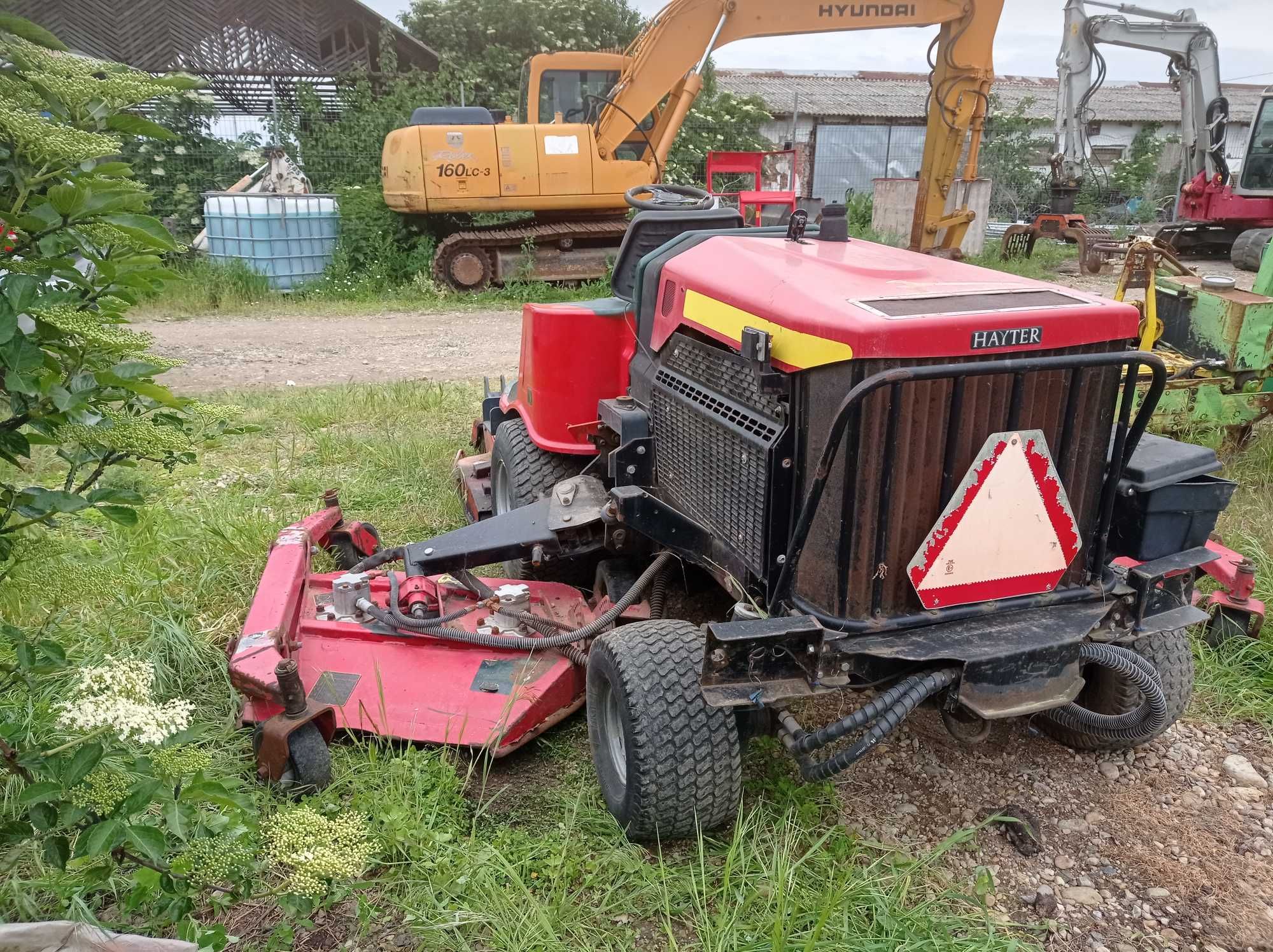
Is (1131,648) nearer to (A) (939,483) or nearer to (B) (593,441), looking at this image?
(A) (939,483)

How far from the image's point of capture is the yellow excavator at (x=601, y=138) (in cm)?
853

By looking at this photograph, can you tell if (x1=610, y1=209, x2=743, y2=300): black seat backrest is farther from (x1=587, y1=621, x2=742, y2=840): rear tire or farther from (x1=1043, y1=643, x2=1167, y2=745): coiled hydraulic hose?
(x1=1043, y1=643, x2=1167, y2=745): coiled hydraulic hose

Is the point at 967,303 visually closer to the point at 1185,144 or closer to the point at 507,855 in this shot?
the point at 507,855

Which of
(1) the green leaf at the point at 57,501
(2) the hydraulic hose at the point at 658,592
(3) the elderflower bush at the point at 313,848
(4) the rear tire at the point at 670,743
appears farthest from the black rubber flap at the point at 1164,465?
(1) the green leaf at the point at 57,501

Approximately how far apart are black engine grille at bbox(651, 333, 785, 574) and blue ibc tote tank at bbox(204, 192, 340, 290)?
31.5ft

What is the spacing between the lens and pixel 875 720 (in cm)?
230

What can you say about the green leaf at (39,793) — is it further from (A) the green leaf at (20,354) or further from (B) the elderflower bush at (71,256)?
(A) the green leaf at (20,354)

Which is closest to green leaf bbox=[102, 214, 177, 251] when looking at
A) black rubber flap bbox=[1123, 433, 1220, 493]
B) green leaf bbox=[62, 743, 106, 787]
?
green leaf bbox=[62, 743, 106, 787]

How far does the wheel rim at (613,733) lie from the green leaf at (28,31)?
71.3 inches

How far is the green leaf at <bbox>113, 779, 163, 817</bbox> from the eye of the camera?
5.56ft

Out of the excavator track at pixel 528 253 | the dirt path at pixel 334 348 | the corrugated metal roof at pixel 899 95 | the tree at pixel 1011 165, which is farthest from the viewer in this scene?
the corrugated metal roof at pixel 899 95

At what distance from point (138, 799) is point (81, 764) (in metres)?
0.11

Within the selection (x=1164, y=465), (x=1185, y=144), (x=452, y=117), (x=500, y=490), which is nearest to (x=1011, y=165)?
(x=1185, y=144)

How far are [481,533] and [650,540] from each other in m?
0.60
